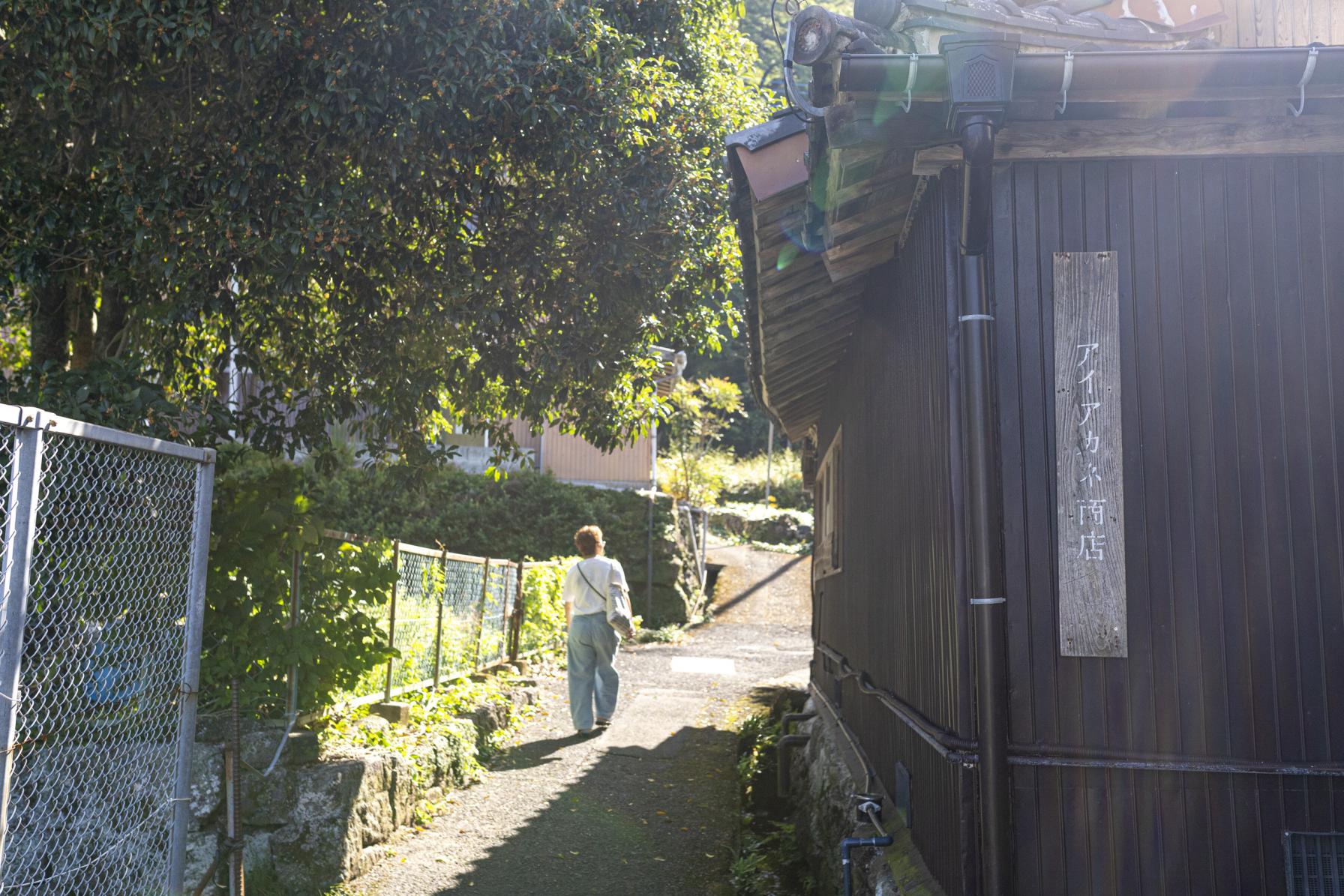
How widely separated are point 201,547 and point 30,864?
4.52ft

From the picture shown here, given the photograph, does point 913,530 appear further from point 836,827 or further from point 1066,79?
point 836,827

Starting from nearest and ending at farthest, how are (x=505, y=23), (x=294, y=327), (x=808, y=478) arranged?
1. (x=505, y=23)
2. (x=294, y=327)
3. (x=808, y=478)

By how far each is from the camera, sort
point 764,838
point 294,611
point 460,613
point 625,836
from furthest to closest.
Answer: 1. point 460,613
2. point 764,838
3. point 625,836
4. point 294,611

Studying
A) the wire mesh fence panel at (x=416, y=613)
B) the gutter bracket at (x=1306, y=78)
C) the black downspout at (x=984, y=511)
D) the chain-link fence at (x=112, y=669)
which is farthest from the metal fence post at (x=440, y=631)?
the gutter bracket at (x=1306, y=78)

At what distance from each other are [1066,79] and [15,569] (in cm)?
329

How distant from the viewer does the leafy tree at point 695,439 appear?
990 inches

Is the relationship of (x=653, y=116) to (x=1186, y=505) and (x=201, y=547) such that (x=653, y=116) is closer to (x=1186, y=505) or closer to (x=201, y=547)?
(x=201, y=547)

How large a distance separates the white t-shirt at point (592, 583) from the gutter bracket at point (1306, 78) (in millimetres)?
6819

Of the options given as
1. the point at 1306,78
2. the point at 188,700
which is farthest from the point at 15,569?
the point at 1306,78

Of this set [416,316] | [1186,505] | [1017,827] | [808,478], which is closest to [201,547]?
[416,316]

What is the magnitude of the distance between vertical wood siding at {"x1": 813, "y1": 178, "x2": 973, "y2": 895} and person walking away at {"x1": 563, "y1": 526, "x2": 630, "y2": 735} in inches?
117

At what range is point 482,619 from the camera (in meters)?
10.4

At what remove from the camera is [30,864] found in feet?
14.1

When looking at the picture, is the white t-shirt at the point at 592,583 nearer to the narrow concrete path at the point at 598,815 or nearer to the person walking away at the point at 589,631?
the person walking away at the point at 589,631
